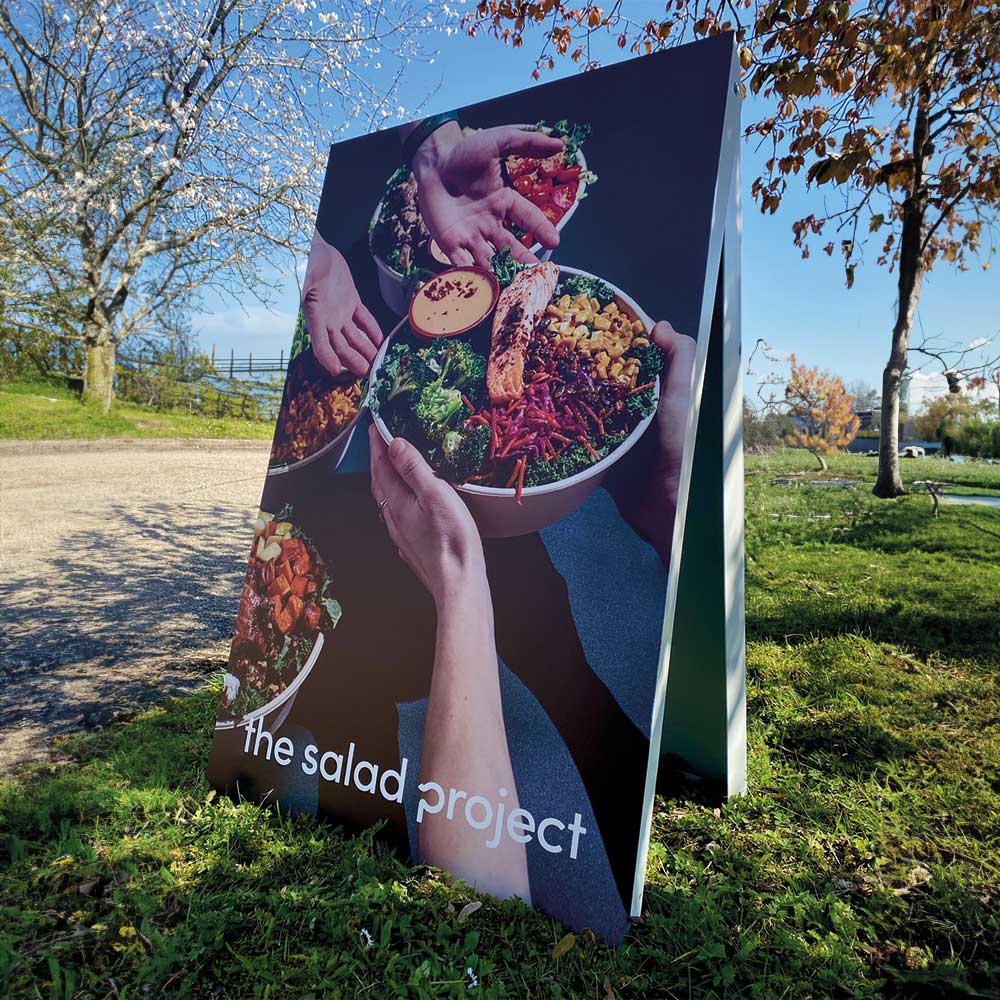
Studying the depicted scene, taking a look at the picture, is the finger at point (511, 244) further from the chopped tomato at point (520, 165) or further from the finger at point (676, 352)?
the finger at point (676, 352)

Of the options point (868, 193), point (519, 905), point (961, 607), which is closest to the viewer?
point (519, 905)

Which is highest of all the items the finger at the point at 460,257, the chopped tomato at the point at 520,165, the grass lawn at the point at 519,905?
the chopped tomato at the point at 520,165

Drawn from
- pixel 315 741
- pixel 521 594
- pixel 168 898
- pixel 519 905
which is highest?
pixel 521 594

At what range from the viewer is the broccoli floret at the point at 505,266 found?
1.84m

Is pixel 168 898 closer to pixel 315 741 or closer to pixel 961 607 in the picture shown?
pixel 315 741

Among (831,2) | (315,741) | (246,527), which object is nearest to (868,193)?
(831,2)

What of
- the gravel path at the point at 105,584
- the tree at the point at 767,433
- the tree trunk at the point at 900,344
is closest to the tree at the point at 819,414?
the tree at the point at 767,433

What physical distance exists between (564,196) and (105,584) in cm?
474

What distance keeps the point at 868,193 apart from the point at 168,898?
6.09 m

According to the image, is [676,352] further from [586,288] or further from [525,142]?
[525,142]

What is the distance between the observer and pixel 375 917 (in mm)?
1555

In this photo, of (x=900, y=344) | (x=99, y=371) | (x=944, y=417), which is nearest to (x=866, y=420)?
(x=944, y=417)

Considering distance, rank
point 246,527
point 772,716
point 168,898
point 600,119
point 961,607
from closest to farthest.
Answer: point 168,898 → point 600,119 → point 772,716 → point 961,607 → point 246,527

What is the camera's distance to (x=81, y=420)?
1285 centimetres
